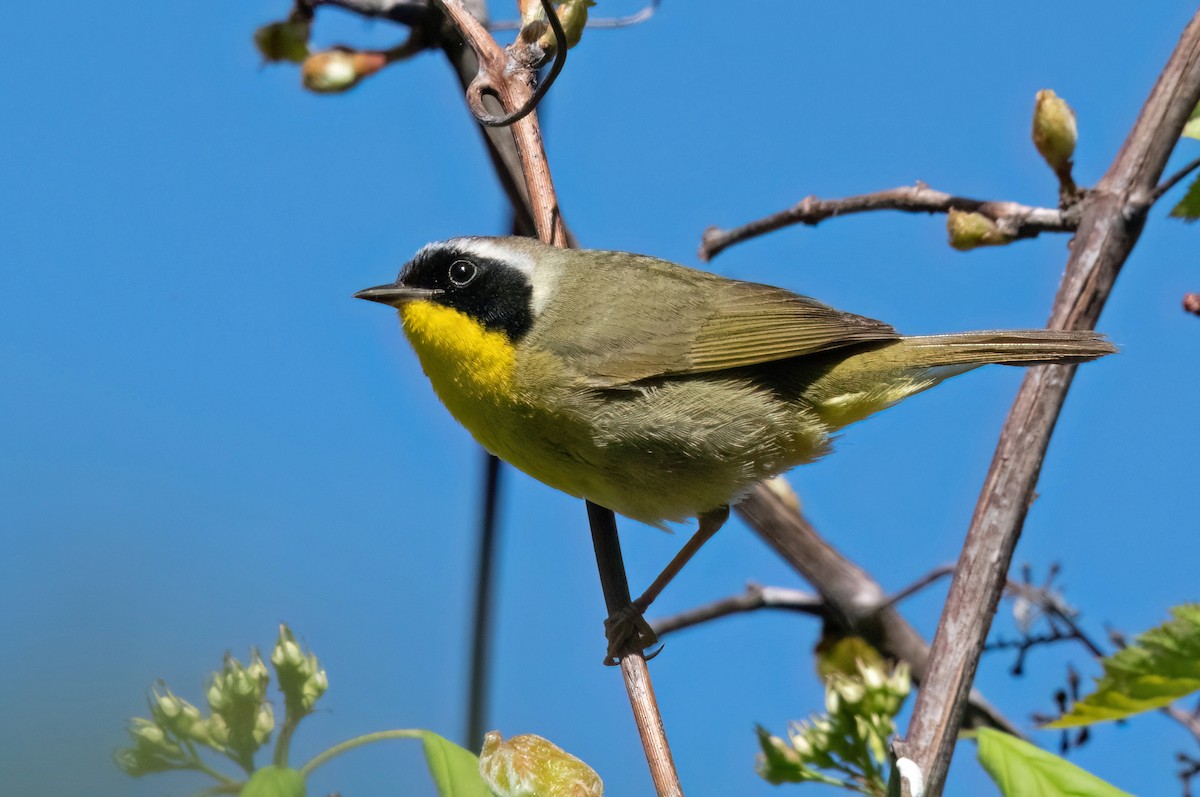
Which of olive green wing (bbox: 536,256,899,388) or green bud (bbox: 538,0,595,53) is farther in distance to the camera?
olive green wing (bbox: 536,256,899,388)

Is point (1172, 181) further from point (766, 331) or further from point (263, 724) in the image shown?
point (263, 724)

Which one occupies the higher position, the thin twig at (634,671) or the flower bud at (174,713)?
the thin twig at (634,671)

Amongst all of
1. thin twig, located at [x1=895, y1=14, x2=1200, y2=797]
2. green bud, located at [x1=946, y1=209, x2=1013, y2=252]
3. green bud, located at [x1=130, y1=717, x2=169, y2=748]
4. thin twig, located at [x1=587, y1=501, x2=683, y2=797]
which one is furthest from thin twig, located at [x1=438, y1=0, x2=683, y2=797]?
green bud, located at [x1=130, y1=717, x2=169, y2=748]

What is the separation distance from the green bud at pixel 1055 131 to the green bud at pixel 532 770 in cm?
228

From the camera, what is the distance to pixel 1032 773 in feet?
6.82

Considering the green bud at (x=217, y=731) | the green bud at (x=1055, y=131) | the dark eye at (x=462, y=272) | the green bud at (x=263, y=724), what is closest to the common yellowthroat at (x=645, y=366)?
the dark eye at (x=462, y=272)

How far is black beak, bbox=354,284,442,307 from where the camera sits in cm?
356

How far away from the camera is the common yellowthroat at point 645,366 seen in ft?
11.3

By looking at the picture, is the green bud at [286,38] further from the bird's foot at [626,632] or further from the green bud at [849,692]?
the green bud at [849,692]

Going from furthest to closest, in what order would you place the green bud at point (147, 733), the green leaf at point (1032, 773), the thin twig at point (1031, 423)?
the thin twig at point (1031, 423) < the green leaf at point (1032, 773) < the green bud at point (147, 733)

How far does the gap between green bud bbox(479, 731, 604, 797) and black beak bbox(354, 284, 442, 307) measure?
2136mm

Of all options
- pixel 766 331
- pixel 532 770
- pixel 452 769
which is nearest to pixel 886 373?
pixel 766 331

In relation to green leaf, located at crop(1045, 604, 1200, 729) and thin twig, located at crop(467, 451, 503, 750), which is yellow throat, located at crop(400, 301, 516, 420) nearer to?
thin twig, located at crop(467, 451, 503, 750)

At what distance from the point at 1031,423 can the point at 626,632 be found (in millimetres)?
1107
